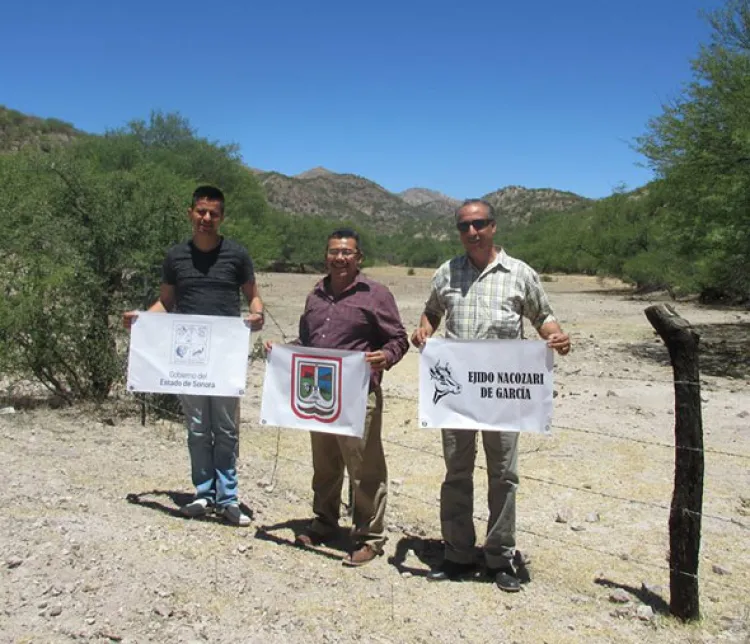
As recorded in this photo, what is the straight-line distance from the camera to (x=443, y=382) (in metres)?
4.30

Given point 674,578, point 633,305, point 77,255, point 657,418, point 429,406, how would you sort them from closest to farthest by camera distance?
point 674,578 → point 429,406 → point 77,255 → point 657,418 → point 633,305

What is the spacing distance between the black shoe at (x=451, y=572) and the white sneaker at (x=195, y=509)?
5.31 ft

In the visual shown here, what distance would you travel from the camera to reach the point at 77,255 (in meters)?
7.69

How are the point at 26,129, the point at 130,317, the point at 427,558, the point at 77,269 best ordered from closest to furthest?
the point at 427,558
the point at 130,317
the point at 77,269
the point at 26,129

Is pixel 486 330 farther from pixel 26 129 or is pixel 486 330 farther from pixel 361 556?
pixel 26 129

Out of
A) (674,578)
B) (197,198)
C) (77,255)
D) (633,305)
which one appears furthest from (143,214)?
(633,305)

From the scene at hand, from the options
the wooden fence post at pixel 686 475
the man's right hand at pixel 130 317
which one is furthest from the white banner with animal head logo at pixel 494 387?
the man's right hand at pixel 130 317

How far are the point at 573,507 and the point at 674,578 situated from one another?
1950 millimetres

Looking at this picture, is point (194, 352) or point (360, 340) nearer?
point (360, 340)

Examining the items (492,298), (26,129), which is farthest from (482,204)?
(26,129)

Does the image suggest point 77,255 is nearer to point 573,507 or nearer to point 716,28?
point 573,507

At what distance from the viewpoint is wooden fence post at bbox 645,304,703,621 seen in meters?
3.95

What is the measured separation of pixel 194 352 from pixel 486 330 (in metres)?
2.04

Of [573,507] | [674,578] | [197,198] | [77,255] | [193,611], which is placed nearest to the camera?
[193,611]
